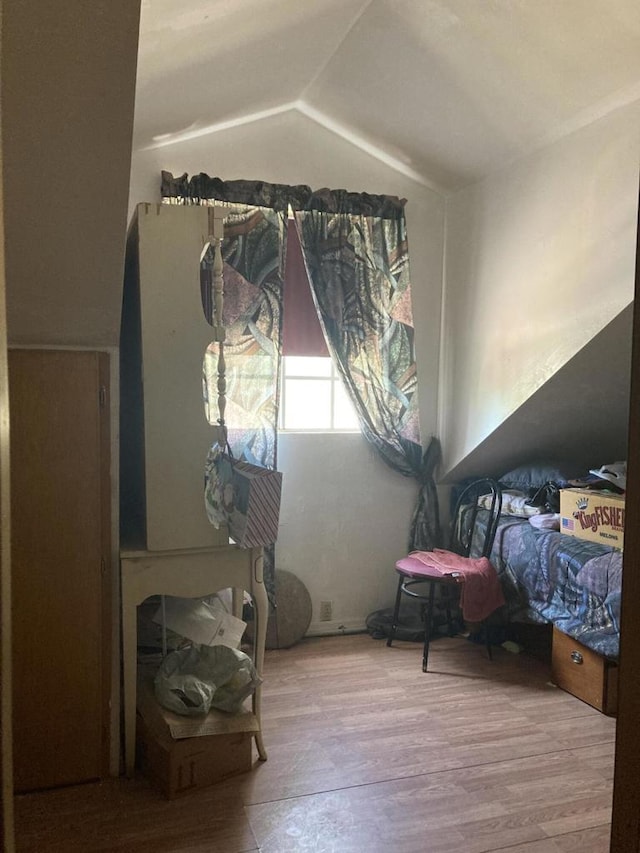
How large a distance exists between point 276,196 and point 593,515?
2.20 m

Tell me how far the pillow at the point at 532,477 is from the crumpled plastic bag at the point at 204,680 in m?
1.95

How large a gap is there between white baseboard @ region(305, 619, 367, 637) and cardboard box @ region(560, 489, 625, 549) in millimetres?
1282

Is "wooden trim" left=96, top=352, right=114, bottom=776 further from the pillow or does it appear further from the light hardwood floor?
the pillow

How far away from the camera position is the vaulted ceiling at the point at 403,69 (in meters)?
2.22

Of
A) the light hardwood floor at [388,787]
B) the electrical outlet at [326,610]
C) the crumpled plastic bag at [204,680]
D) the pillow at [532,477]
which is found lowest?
the light hardwood floor at [388,787]

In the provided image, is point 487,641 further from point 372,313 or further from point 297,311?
point 297,311

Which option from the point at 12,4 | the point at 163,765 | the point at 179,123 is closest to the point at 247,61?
the point at 179,123

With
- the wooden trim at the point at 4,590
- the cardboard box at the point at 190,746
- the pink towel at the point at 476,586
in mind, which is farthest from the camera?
the pink towel at the point at 476,586

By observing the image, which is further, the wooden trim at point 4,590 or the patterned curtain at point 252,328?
the patterned curtain at point 252,328

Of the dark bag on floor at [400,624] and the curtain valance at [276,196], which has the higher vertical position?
the curtain valance at [276,196]

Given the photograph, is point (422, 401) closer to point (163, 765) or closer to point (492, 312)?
point (492, 312)

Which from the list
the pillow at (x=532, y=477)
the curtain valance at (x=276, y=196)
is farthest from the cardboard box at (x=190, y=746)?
the curtain valance at (x=276, y=196)

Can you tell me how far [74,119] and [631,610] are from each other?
1.46 meters

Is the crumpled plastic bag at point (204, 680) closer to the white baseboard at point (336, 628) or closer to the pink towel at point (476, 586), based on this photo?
the pink towel at point (476, 586)
